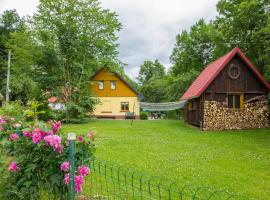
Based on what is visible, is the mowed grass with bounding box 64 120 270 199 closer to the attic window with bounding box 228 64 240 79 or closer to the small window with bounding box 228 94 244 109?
the small window with bounding box 228 94 244 109

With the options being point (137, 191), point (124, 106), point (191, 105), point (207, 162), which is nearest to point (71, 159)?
point (137, 191)

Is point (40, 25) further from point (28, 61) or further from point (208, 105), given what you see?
point (208, 105)

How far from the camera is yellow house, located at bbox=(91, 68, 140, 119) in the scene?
3195cm

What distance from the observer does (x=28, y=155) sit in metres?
3.60

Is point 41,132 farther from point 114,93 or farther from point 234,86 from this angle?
point 114,93

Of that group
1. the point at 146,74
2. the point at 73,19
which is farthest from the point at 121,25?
the point at 146,74

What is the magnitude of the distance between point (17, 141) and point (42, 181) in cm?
63

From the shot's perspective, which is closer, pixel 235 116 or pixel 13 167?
pixel 13 167

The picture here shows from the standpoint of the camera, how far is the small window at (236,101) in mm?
17781

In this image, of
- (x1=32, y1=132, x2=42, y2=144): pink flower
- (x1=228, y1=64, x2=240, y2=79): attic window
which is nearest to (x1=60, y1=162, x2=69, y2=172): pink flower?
(x1=32, y1=132, x2=42, y2=144): pink flower

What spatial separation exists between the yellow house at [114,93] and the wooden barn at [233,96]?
14.6 meters

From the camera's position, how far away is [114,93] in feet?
105

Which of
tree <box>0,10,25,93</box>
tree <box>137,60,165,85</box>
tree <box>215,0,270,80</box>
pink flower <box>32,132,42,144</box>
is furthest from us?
tree <box>137,60,165,85</box>

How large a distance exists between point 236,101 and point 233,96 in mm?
363
